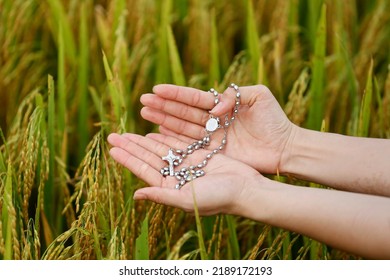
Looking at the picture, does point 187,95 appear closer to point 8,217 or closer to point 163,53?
point 163,53

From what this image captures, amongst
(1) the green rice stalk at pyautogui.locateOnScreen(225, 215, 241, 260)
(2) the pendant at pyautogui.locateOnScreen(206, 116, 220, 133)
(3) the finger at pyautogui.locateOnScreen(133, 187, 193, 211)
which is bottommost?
(1) the green rice stalk at pyautogui.locateOnScreen(225, 215, 241, 260)

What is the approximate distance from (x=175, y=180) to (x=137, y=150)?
0.38 feet

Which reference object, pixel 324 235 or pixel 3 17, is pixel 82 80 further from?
pixel 324 235

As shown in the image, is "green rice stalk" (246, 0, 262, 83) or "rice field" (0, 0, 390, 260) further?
"green rice stalk" (246, 0, 262, 83)

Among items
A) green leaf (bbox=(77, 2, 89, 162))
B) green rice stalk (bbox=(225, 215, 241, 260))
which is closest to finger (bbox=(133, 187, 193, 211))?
green rice stalk (bbox=(225, 215, 241, 260))

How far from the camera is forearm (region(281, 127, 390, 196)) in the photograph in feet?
4.29

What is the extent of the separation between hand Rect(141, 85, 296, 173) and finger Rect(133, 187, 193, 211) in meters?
Answer: 0.23

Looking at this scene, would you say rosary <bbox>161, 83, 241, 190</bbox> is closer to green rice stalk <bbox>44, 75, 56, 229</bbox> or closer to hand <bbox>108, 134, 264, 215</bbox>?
hand <bbox>108, 134, 264, 215</bbox>

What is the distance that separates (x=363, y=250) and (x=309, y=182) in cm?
39

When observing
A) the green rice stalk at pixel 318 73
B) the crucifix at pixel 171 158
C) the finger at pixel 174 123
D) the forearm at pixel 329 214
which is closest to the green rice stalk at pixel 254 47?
the green rice stalk at pixel 318 73

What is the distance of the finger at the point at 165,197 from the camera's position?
1191 mm

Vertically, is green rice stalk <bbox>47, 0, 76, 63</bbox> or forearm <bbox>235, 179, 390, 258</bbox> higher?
green rice stalk <bbox>47, 0, 76, 63</bbox>

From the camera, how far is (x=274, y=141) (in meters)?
1.39
